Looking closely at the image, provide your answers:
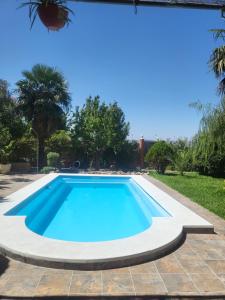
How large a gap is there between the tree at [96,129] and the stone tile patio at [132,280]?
17.7m

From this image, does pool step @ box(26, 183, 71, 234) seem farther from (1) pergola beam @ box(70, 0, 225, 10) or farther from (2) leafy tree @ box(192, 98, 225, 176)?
(2) leafy tree @ box(192, 98, 225, 176)

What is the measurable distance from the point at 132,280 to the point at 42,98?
15749mm

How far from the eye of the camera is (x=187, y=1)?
267 cm

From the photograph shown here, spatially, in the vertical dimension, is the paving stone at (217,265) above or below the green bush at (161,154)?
below

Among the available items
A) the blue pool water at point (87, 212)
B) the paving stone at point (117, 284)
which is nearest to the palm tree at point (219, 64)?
the blue pool water at point (87, 212)

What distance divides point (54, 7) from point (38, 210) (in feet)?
24.2

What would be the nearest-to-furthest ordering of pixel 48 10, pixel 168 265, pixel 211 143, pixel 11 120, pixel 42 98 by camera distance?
pixel 48 10 < pixel 168 265 < pixel 211 143 < pixel 42 98 < pixel 11 120

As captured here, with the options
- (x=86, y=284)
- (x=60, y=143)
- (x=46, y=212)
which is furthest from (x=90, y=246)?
(x=60, y=143)

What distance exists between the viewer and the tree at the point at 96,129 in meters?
22.5

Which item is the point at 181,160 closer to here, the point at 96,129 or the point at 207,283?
the point at 96,129

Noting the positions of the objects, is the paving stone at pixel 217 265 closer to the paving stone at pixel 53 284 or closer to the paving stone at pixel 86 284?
the paving stone at pixel 86 284

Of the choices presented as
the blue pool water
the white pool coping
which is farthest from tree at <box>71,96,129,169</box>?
the white pool coping

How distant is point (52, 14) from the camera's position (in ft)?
8.37

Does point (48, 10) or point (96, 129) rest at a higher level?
point (96, 129)
